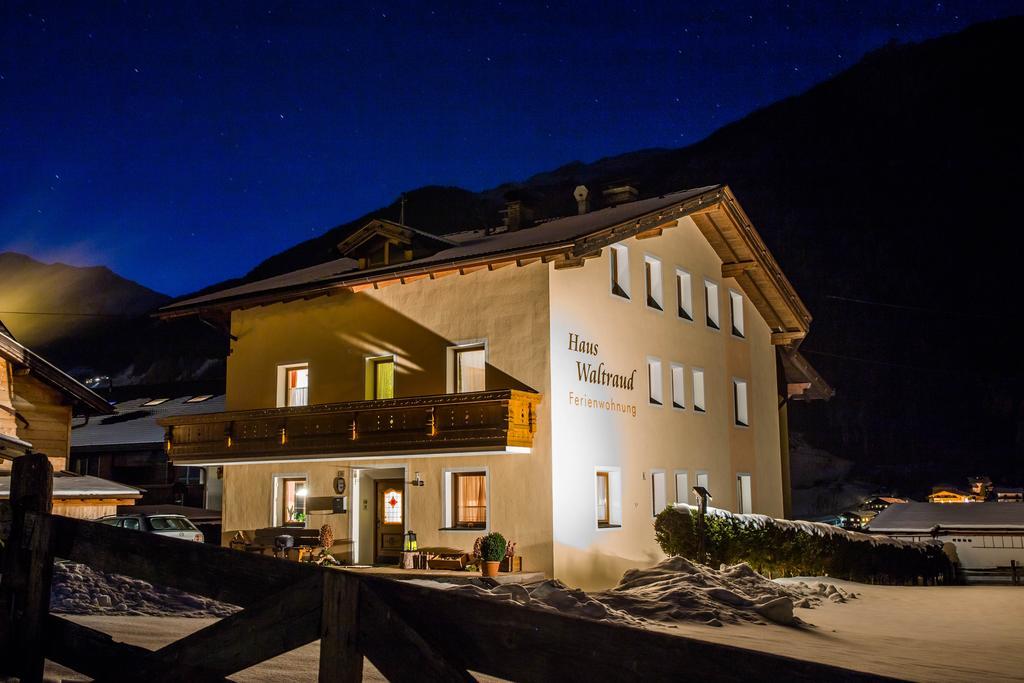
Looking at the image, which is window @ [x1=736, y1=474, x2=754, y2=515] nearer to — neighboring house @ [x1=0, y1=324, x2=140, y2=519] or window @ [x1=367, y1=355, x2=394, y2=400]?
window @ [x1=367, y1=355, x2=394, y2=400]

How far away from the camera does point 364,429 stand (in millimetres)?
22484

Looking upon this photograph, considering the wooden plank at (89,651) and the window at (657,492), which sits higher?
the window at (657,492)

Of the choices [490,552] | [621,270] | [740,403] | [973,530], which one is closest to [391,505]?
[490,552]

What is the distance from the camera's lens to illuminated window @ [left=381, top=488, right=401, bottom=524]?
24094mm

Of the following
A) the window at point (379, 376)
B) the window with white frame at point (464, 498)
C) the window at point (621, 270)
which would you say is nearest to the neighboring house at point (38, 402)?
the window at point (379, 376)

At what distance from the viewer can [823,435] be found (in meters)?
98.0

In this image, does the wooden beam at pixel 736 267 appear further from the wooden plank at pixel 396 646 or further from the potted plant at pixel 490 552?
the wooden plank at pixel 396 646

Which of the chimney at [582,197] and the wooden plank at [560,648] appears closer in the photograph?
the wooden plank at [560,648]

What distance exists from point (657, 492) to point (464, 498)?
17.6ft

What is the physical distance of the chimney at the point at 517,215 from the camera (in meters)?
27.1

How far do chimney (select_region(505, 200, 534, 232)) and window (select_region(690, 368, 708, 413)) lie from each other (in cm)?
647

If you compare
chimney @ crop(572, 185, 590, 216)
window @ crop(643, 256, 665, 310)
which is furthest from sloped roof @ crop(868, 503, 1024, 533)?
chimney @ crop(572, 185, 590, 216)

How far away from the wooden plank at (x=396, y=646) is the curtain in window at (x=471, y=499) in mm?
18877

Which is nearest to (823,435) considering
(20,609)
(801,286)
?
(801,286)
